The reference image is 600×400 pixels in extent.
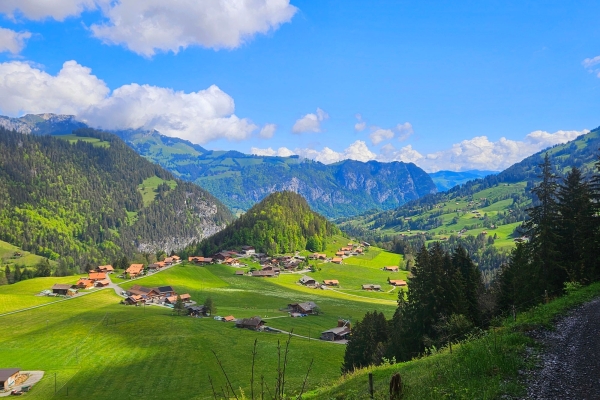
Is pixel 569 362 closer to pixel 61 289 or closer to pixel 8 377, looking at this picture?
pixel 8 377

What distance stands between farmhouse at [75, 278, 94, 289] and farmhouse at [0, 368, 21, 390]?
80171 millimetres

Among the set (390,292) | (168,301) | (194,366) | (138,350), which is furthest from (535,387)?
(390,292)

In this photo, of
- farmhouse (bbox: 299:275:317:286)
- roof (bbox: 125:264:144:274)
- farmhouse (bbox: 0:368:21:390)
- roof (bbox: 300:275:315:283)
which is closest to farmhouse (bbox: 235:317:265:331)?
farmhouse (bbox: 0:368:21:390)

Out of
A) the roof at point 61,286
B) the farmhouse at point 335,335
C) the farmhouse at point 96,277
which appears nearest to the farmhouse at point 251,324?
the farmhouse at point 335,335

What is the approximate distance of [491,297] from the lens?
147ft

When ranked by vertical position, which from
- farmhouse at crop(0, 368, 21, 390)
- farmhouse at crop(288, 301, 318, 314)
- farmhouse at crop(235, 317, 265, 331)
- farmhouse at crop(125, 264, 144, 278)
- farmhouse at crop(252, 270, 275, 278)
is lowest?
farmhouse at crop(288, 301, 318, 314)

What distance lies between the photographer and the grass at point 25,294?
112m

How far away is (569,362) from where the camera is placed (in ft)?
50.1

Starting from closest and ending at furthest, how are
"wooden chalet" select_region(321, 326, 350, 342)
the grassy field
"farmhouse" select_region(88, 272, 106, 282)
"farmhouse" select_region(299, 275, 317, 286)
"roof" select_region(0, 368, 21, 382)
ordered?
1. the grassy field
2. "roof" select_region(0, 368, 21, 382)
3. "wooden chalet" select_region(321, 326, 350, 342)
4. "farmhouse" select_region(88, 272, 106, 282)
5. "farmhouse" select_region(299, 275, 317, 286)

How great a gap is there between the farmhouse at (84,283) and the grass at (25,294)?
14.8ft

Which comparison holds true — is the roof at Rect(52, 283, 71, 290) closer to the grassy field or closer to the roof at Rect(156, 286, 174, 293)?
the grassy field

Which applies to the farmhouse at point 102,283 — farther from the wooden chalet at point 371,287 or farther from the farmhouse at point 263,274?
the wooden chalet at point 371,287

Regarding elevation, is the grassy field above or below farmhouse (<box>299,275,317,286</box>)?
above

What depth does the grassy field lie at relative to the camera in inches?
2255
